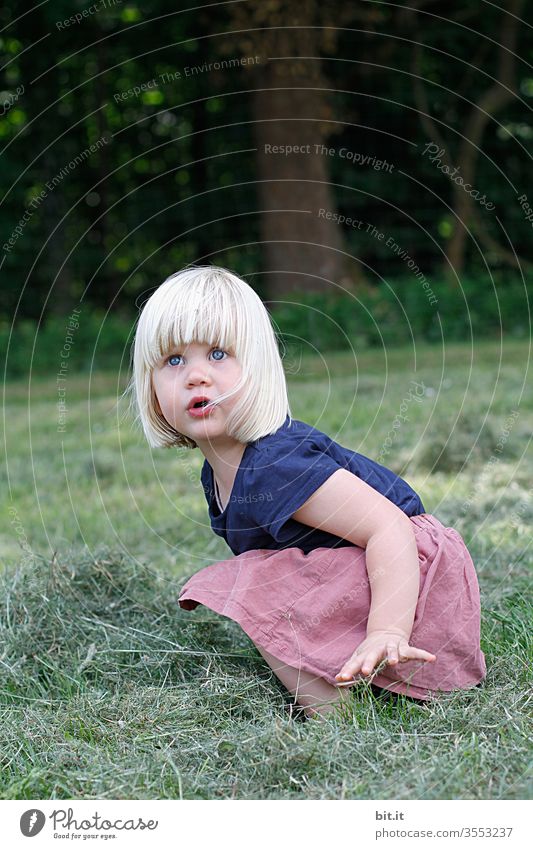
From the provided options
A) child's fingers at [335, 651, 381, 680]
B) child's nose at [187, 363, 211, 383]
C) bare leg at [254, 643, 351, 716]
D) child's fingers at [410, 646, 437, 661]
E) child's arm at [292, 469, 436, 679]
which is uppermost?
child's nose at [187, 363, 211, 383]

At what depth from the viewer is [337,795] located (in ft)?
5.16

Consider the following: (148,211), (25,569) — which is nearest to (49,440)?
(25,569)

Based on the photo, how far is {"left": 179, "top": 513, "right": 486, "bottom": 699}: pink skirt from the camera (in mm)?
1979

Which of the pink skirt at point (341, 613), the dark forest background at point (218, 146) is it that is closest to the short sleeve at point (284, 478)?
the pink skirt at point (341, 613)

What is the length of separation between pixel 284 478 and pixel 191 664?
565 mm

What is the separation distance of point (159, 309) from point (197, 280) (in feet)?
0.34

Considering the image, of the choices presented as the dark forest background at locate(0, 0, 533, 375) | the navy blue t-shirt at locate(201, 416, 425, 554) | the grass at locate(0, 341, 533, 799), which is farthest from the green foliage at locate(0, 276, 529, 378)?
the navy blue t-shirt at locate(201, 416, 425, 554)

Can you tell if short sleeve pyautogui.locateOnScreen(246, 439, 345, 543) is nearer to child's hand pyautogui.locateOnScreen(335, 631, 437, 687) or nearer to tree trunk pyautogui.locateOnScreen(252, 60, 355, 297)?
child's hand pyautogui.locateOnScreen(335, 631, 437, 687)

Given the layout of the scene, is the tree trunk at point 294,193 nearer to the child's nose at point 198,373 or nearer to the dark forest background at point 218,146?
the dark forest background at point 218,146

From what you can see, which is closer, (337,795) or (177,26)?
(337,795)

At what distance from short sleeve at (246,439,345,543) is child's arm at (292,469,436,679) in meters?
0.03

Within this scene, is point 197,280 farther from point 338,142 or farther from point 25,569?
point 338,142

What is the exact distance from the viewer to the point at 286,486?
1924 mm

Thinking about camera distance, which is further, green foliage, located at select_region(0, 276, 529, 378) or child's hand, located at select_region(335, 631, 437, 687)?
green foliage, located at select_region(0, 276, 529, 378)
